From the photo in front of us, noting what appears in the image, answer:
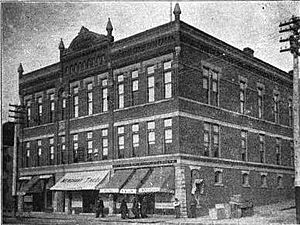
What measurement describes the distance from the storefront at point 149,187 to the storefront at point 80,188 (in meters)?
0.73

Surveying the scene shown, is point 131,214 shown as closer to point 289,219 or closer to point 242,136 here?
point 242,136

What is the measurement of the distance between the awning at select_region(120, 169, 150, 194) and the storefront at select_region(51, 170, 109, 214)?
122cm

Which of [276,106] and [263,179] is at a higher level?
[276,106]

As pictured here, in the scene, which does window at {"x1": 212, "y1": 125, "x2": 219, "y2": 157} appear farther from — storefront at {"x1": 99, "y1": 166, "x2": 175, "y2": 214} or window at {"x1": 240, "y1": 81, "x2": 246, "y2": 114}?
storefront at {"x1": 99, "y1": 166, "x2": 175, "y2": 214}

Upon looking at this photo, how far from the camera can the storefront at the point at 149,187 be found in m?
19.7

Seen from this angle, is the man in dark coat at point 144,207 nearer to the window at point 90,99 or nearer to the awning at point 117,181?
the awning at point 117,181

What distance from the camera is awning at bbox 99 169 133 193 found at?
2066cm

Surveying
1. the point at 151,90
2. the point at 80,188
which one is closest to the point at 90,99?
the point at 151,90

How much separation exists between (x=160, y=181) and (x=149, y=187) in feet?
1.55

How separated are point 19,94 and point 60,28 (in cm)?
349

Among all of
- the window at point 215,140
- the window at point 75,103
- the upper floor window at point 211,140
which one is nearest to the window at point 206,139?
the upper floor window at point 211,140

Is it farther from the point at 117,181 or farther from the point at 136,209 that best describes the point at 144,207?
the point at 117,181

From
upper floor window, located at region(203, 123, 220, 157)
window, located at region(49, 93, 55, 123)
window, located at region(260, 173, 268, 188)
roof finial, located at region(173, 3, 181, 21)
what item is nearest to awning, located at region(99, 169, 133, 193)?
upper floor window, located at region(203, 123, 220, 157)

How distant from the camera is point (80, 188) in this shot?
21.1m
